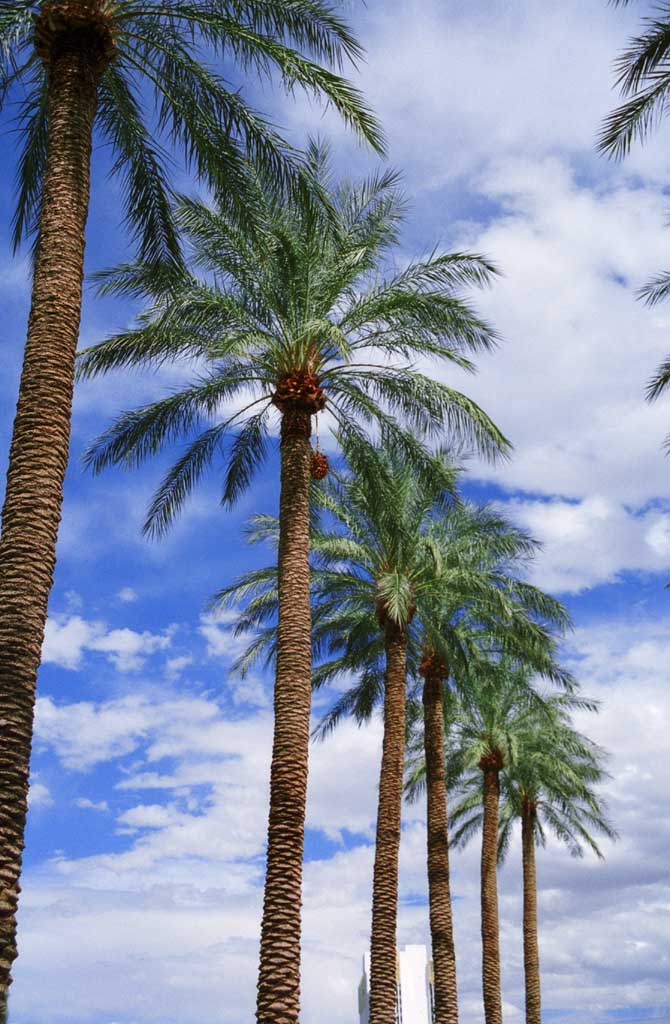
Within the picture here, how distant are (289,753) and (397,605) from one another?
694cm

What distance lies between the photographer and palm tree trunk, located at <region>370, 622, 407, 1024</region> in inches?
914

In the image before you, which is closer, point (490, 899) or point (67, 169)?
point (67, 169)

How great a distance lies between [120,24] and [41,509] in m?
6.16

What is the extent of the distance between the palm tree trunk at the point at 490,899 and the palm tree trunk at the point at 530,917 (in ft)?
19.8

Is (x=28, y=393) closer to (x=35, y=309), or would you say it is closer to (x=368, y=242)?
(x=35, y=309)

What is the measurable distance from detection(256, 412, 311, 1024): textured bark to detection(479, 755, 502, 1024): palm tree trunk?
1993 centimetres

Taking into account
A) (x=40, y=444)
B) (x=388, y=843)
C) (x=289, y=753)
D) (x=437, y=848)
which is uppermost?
(x=40, y=444)

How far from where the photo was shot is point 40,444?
1081 centimetres

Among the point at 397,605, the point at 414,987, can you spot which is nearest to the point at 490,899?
the point at 397,605

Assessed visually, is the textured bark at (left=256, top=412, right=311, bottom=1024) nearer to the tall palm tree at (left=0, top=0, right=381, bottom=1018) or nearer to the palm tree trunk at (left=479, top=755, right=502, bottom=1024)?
the tall palm tree at (left=0, top=0, right=381, bottom=1018)

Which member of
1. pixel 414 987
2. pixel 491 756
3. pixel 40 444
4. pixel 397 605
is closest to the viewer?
pixel 40 444

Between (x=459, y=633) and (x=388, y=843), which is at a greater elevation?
(x=459, y=633)

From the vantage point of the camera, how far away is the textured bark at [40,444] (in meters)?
9.35

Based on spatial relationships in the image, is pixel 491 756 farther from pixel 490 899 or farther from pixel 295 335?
pixel 295 335
